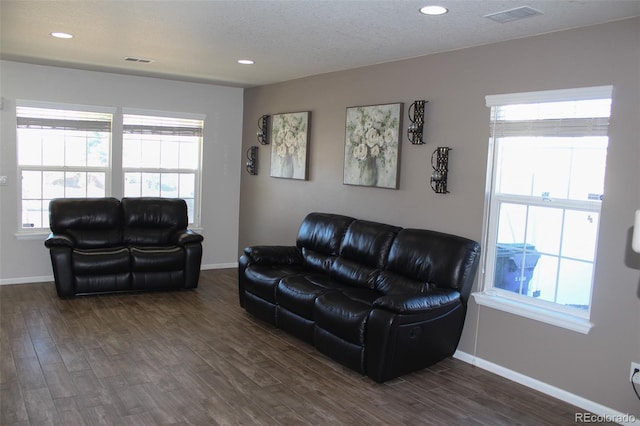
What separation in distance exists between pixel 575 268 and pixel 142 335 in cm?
340

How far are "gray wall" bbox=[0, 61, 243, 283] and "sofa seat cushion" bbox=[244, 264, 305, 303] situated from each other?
2.36 m

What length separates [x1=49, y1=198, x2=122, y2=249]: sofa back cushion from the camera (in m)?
5.61

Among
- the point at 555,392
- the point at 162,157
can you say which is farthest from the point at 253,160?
the point at 555,392

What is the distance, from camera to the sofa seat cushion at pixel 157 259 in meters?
5.50

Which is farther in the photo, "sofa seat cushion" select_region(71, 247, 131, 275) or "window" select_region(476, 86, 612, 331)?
"sofa seat cushion" select_region(71, 247, 131, 275)

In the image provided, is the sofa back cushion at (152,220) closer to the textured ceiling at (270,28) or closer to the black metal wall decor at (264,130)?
the black metal wall decor at (264,130)

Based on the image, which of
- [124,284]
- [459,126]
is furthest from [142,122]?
[459,126]

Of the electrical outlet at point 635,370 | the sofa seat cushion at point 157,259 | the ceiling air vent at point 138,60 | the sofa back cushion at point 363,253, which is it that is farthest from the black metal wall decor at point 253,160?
the electrical outlet at point 635,370

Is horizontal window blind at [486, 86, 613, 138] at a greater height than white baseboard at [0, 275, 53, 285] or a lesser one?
greater

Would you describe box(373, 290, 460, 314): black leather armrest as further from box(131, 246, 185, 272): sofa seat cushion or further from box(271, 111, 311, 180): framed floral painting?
box(131, 246, 185, 272): sofa seat cushion

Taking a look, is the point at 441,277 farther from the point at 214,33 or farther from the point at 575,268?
the point at 214,33

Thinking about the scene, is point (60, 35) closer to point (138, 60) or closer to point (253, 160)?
point (138, 60)

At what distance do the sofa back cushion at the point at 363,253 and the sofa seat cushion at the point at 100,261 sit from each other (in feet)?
7.61

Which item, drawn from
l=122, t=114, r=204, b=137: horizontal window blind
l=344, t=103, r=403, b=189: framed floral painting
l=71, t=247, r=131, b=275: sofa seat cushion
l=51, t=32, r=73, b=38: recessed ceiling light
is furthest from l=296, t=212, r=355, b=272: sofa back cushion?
l=51, t=32, r=73, b=38: recessed ceiling light
